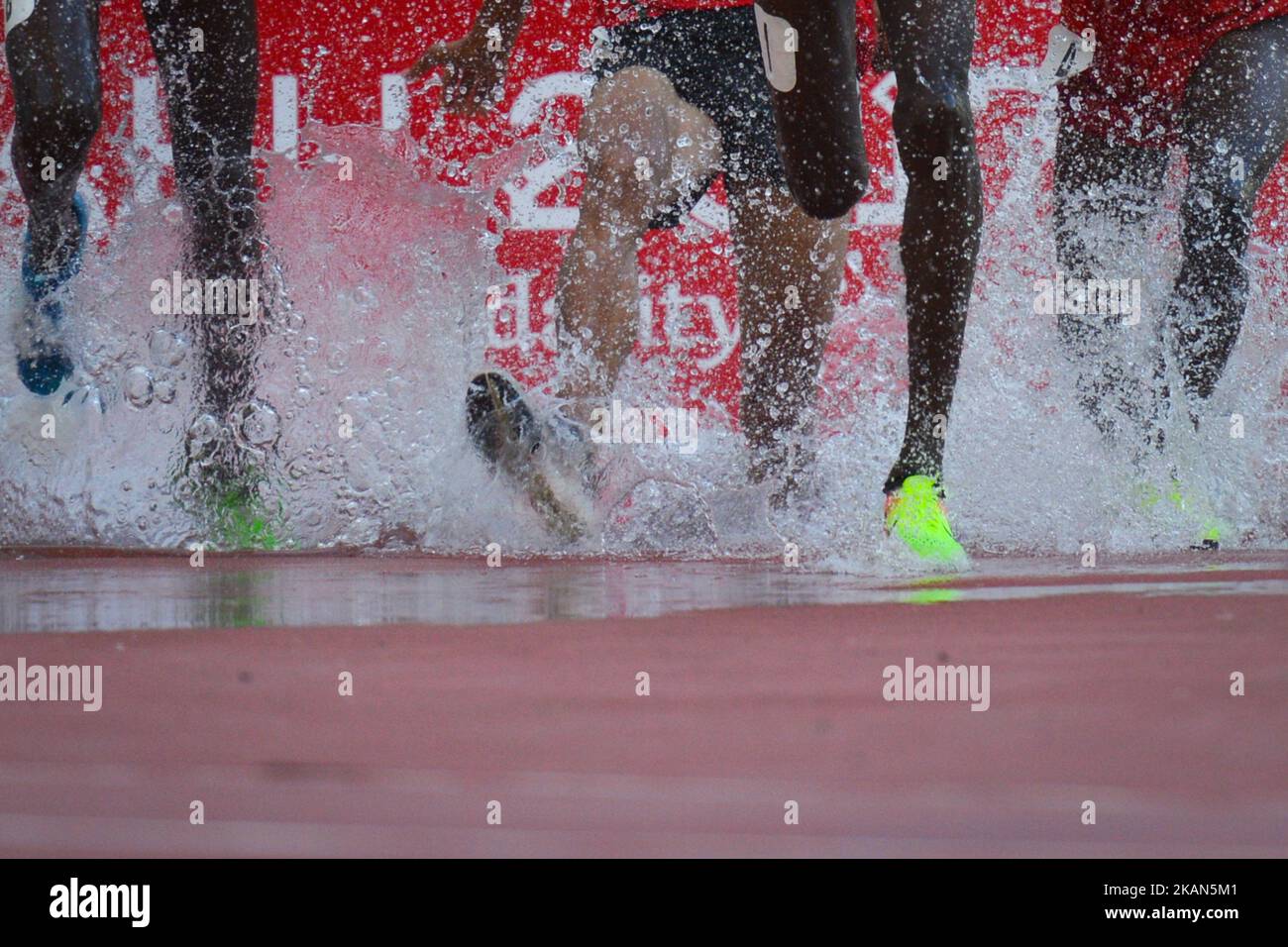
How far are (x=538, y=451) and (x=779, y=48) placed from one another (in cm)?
56

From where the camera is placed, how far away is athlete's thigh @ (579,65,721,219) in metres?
2.09

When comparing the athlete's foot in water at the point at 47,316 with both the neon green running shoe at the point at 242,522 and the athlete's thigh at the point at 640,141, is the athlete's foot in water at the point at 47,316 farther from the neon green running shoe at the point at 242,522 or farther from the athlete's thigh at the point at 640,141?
the athlete's thigh at the point at 640,141

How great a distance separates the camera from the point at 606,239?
2086 millimetres

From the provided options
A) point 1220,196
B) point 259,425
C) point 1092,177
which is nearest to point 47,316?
point 259,425

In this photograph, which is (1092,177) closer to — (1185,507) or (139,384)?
(1185,507)

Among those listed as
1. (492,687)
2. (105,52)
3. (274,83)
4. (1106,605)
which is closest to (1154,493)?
(1106,605)

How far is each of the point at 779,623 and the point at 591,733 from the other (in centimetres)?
43

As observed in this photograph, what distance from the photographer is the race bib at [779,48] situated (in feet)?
6.14

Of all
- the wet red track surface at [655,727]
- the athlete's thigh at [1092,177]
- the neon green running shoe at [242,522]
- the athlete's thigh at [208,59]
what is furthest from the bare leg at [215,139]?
the athlete's thigh at [1092,177]

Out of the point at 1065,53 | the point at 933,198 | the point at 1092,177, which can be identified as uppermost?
Answer: the point at 1065,53

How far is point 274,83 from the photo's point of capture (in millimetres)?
2771

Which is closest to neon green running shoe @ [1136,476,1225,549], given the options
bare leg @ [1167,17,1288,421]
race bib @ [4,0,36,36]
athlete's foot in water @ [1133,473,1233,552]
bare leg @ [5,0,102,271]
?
athlete's foot in water @ [1133,473,1233,552]

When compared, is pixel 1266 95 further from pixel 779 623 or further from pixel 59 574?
pixel 59 574

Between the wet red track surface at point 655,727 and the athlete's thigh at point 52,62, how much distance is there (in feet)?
2.75
